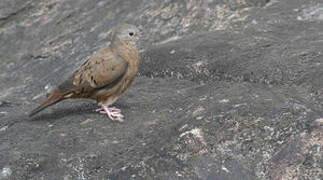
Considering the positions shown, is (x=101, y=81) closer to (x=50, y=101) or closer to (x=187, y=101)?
(x=50, y=101)

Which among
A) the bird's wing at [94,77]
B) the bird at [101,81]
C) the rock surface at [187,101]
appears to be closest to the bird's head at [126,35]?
the bird at [101,81]

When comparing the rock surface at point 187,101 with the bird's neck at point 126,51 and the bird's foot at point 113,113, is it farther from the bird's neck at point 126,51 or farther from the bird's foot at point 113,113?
Answer: the bird's neck at point 126,51

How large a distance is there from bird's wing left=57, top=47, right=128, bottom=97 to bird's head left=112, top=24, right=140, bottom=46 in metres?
0.30

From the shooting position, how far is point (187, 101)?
5.01 m

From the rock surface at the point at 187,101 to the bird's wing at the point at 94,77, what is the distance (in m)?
0.22

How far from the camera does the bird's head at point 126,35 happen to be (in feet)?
18.1

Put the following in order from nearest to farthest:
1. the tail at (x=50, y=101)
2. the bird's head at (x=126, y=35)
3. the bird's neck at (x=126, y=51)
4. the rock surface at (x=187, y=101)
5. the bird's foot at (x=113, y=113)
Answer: the rock surface at (x=187, y=101) < the bird's foot at (x=113, y=113) < the tail at (x=50, y=101) < the bird's neck at (x=126, y=51) < the bird's head at (x=126, y=35)

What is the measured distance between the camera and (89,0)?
902 centimetres

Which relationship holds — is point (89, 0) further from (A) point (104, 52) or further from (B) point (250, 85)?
(B) point (250, 85)

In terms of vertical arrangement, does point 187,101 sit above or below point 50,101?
below

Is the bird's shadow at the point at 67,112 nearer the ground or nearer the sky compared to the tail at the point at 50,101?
nearer the ground

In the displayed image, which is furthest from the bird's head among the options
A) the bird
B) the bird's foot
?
the bird's foot

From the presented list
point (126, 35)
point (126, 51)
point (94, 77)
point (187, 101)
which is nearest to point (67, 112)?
point (94, 77)

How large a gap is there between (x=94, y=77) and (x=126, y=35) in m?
0.60
